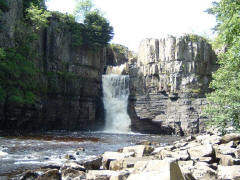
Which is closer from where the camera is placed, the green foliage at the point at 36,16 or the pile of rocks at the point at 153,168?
the pile of rocks at the point at 153,168

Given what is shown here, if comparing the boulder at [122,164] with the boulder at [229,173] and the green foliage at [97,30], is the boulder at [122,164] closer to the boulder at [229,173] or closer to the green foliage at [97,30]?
the boulder at [229,173]

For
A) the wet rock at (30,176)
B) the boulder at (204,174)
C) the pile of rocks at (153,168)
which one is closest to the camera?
the pile of rocks at (153,168)

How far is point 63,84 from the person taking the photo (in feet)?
119

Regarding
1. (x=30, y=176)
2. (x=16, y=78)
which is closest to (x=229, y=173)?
(x=30, y=176)

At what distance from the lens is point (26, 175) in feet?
26.9

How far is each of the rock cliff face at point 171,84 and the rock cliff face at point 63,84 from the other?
5938mm

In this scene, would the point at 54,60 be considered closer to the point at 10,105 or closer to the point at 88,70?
the point at 88,70

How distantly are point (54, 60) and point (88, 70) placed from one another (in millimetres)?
5599

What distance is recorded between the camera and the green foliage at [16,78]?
27.2m

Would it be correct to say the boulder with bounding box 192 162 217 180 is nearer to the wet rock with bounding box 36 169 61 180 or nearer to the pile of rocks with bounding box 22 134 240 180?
the pile of rocks with bounding box 22 134 240 180

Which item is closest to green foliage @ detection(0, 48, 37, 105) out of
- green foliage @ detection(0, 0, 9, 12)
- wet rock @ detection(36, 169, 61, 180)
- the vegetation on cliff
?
the vegetation on cliff

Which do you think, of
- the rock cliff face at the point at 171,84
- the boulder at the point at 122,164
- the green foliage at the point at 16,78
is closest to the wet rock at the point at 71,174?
the boulder at the point at 122,164

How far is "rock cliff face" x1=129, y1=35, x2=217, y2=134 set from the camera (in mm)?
34344

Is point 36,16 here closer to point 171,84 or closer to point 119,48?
point 119,48
